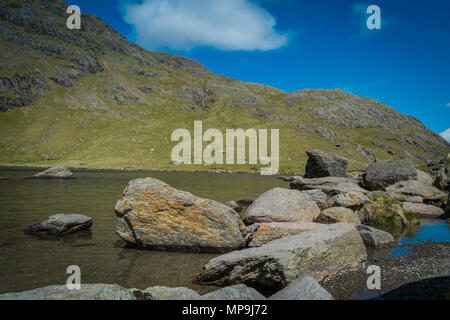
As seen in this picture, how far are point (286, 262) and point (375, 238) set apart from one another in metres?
9.00

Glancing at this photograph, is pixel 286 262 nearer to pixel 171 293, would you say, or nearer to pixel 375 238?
pixel 171 293

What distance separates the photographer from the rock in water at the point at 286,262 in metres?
9.20

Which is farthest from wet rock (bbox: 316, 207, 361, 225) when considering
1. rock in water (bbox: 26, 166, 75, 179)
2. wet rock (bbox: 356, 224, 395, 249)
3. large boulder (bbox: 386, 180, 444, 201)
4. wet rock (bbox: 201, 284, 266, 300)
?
rock in water (bbox: 26, 166, 75, 179)

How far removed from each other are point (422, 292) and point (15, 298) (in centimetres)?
1205

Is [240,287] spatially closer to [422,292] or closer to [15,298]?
[15,298]

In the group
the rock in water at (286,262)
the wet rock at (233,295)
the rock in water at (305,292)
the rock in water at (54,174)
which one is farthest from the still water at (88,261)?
the rock in water at (54,174)

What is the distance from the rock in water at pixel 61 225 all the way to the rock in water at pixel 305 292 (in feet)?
49.6

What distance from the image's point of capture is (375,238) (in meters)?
15.2

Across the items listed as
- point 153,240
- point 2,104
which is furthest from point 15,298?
point 2,104

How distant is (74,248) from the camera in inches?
557

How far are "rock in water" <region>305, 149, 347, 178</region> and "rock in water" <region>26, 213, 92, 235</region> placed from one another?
5399 centimetres

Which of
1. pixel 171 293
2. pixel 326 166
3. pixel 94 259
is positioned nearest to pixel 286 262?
pixel 171 293

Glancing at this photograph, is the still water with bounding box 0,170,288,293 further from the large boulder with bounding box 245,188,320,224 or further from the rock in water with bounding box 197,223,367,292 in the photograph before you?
the large boulder with bounding box 245,188,320,224
